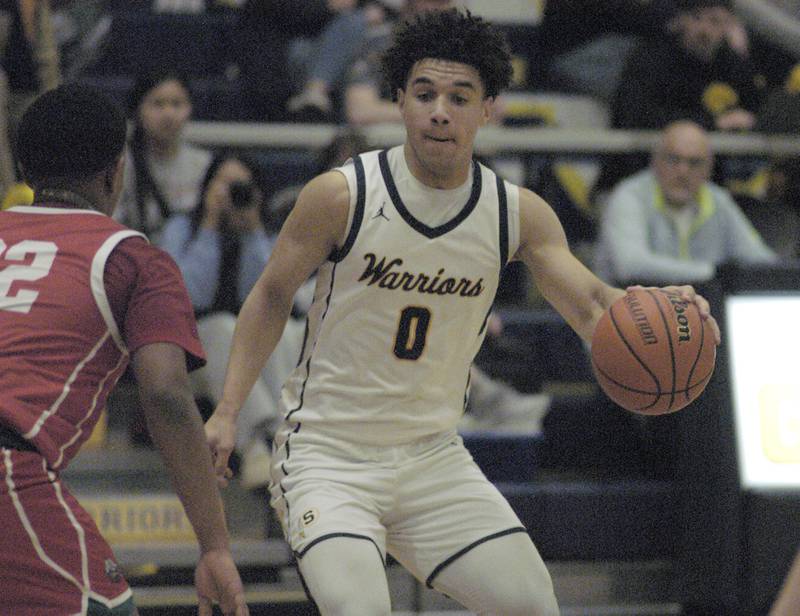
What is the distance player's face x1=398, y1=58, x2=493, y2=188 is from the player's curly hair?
0.03 m

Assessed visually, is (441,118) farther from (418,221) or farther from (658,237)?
(658,237)

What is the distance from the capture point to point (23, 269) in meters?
3.05

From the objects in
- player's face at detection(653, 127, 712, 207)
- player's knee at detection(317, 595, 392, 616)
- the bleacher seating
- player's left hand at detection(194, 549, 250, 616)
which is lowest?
the bleacher seating

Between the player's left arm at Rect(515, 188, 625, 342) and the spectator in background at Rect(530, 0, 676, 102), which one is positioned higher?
the player's left arm at Rect(515, 188, 625, 342)

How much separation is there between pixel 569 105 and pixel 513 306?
167 centimetres

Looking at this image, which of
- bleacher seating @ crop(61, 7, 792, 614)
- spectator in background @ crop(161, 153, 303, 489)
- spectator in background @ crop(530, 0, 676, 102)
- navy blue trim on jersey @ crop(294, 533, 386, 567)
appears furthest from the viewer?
spectator in background @ crop(530, 0, 676, 102)

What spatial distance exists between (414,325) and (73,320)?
1.32 meters

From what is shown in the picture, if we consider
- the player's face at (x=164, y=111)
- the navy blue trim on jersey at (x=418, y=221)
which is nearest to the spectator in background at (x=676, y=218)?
the player's face at (x=164, y=111)

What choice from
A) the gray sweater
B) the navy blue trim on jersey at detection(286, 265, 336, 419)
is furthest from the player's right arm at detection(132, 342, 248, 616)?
the gray sweater

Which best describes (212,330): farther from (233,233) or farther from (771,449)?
(771,449)

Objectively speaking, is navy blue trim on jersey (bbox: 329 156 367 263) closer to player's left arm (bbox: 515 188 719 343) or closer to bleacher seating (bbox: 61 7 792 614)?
player's left arm (bbox: 515 188 719 343)

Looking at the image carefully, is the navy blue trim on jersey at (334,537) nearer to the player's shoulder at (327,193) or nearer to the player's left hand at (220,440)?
the player's left hand at (220,440)

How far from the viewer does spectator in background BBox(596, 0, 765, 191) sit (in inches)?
318

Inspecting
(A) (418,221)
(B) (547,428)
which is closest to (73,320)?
(A) (418,221)
